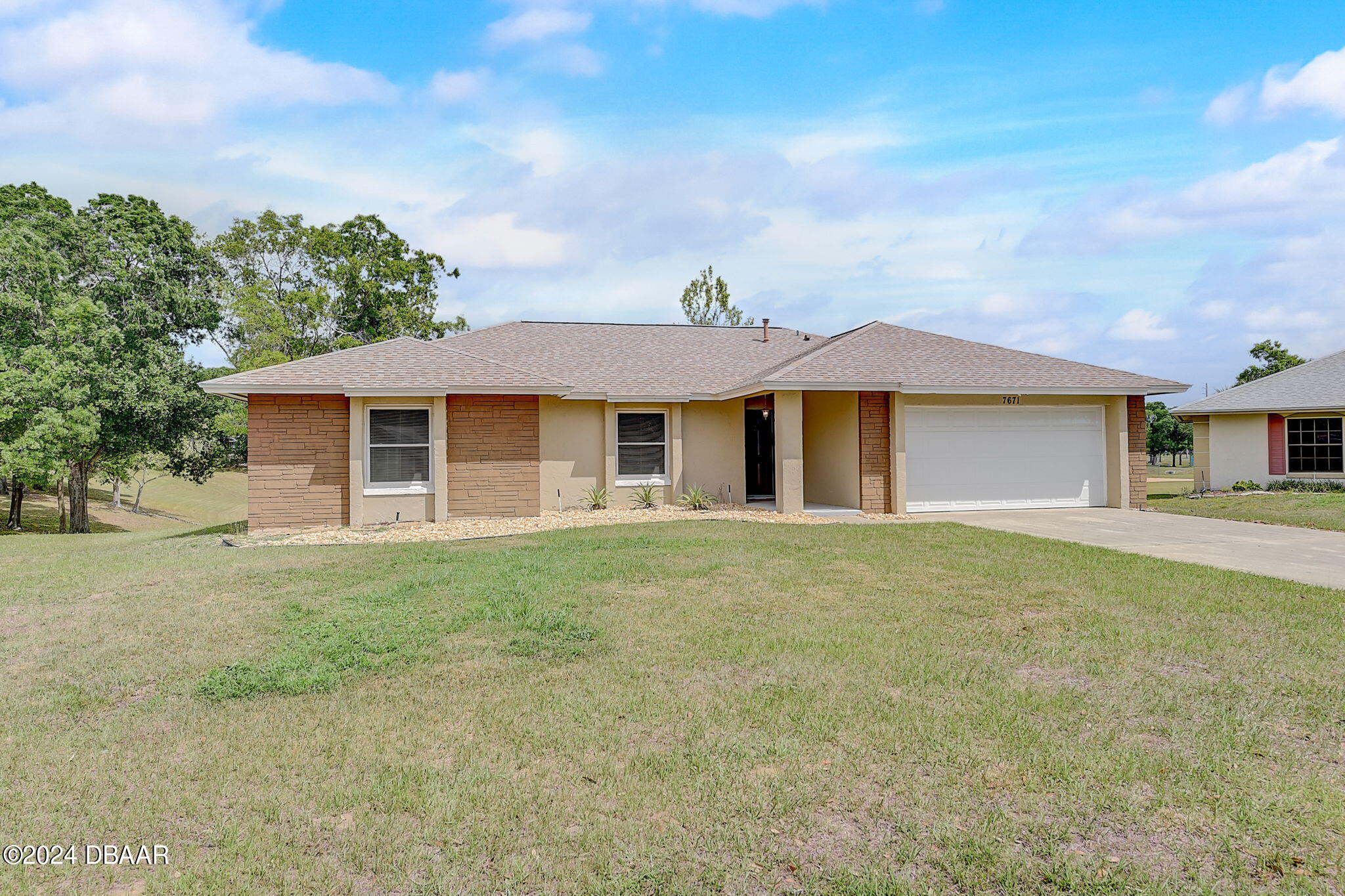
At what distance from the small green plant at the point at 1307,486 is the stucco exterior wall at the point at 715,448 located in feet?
55.4

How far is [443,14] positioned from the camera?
12742mm

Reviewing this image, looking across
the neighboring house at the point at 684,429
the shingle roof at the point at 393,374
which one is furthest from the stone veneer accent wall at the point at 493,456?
the shingle roof at the point at 393,374

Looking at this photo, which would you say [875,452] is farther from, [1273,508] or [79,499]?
[79,499]

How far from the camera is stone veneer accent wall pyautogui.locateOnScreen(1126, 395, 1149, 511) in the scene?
54.1 ft

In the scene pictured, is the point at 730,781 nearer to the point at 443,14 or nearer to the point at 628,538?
the point at 628,538

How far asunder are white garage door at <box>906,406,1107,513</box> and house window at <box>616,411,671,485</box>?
5562 millimetres

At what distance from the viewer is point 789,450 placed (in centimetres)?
1519

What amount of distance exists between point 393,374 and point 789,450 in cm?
822

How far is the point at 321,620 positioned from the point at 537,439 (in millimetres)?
8769

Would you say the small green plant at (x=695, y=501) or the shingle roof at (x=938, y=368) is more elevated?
the shingle roof at (x=938, y=368)

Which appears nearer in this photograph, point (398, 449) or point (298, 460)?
point (298, 460)

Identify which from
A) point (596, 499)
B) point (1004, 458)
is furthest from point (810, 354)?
point (596, 499)

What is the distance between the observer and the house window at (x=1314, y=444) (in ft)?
70.9

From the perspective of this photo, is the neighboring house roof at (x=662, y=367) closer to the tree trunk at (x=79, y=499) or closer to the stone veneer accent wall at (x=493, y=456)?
the stone veneer accent wall at (x=493, y=456)
